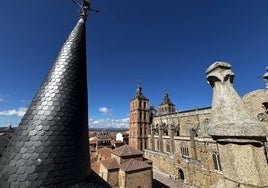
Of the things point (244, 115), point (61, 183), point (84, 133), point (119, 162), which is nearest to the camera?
point (244, 115)

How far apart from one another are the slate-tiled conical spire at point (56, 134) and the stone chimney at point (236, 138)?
1.87m

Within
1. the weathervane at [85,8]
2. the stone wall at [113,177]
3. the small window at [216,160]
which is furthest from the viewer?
the small window at [216,160]

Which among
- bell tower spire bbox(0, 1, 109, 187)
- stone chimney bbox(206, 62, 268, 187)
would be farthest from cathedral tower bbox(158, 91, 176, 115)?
stone chimney bbox(206, 62, 268, 187)

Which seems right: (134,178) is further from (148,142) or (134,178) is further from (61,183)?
(148,142)

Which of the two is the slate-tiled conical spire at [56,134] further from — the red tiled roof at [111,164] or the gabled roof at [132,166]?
the red tiled roof at [111,164]

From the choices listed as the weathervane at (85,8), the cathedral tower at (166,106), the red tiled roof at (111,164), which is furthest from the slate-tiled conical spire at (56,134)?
the cathedral tower at (166,106)

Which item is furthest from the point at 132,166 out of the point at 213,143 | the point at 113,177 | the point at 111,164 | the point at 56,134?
the point at 56,134

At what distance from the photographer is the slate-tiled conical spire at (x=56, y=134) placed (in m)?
1.64

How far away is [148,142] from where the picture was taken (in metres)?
38.7

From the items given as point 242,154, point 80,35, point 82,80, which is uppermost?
point 80,35

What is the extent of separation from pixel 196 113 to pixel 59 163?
32343mm

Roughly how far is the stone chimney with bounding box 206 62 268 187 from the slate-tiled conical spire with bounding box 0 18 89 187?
1.87 m

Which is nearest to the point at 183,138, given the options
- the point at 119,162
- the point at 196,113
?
the point at 196,113

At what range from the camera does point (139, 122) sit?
39375 millimetres
